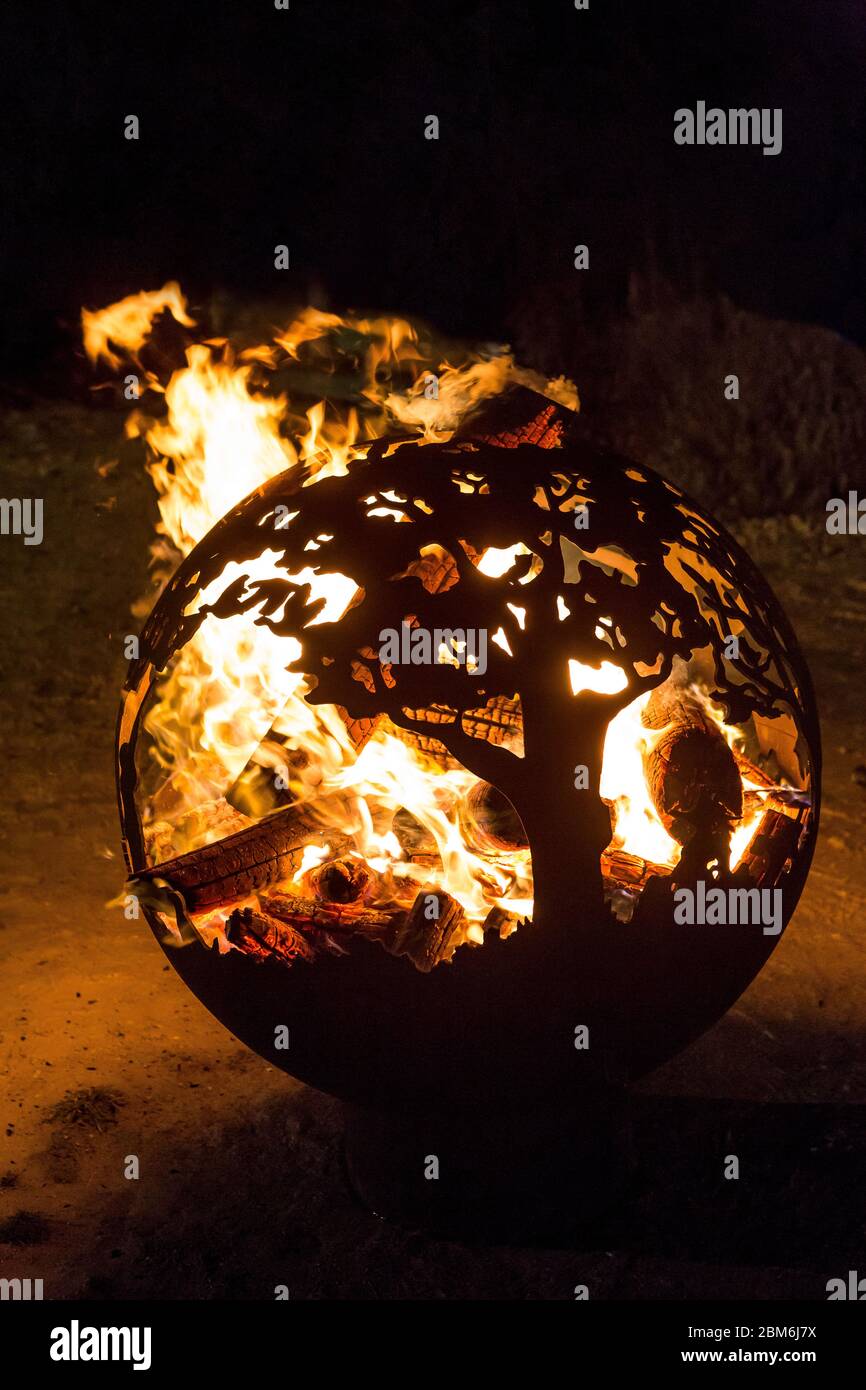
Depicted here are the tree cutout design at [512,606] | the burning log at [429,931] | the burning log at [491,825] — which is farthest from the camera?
the burning log at [491,825]

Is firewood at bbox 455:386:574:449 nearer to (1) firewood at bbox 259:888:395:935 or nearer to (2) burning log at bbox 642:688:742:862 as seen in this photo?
(2) burning log at bbox 642:688:742:862

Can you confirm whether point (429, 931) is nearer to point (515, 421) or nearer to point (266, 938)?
point (266, 938)

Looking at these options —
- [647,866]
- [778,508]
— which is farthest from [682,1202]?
[778,508]

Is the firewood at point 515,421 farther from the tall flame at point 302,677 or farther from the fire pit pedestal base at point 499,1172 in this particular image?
the fire pit pedestal base at point 499,1172

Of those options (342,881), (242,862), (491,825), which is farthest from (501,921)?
(242,862)

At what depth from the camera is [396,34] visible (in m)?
9.82

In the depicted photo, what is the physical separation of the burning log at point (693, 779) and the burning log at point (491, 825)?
0.35 meters

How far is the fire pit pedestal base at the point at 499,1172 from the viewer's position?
346cm

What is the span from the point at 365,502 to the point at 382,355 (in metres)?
1.01

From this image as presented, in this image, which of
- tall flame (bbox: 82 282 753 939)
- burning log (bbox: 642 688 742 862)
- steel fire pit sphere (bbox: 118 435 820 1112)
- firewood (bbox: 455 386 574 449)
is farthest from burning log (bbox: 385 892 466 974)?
firewood (bbox: 455 386 574 449)

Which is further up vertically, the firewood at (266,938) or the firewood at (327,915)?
the firewood at (327,915)

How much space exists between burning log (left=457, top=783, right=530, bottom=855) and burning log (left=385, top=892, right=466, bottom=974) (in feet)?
0.78

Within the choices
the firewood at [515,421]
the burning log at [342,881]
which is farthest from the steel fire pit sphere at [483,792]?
the firewood at [515,421]

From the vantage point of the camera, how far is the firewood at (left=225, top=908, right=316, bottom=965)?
320cm
